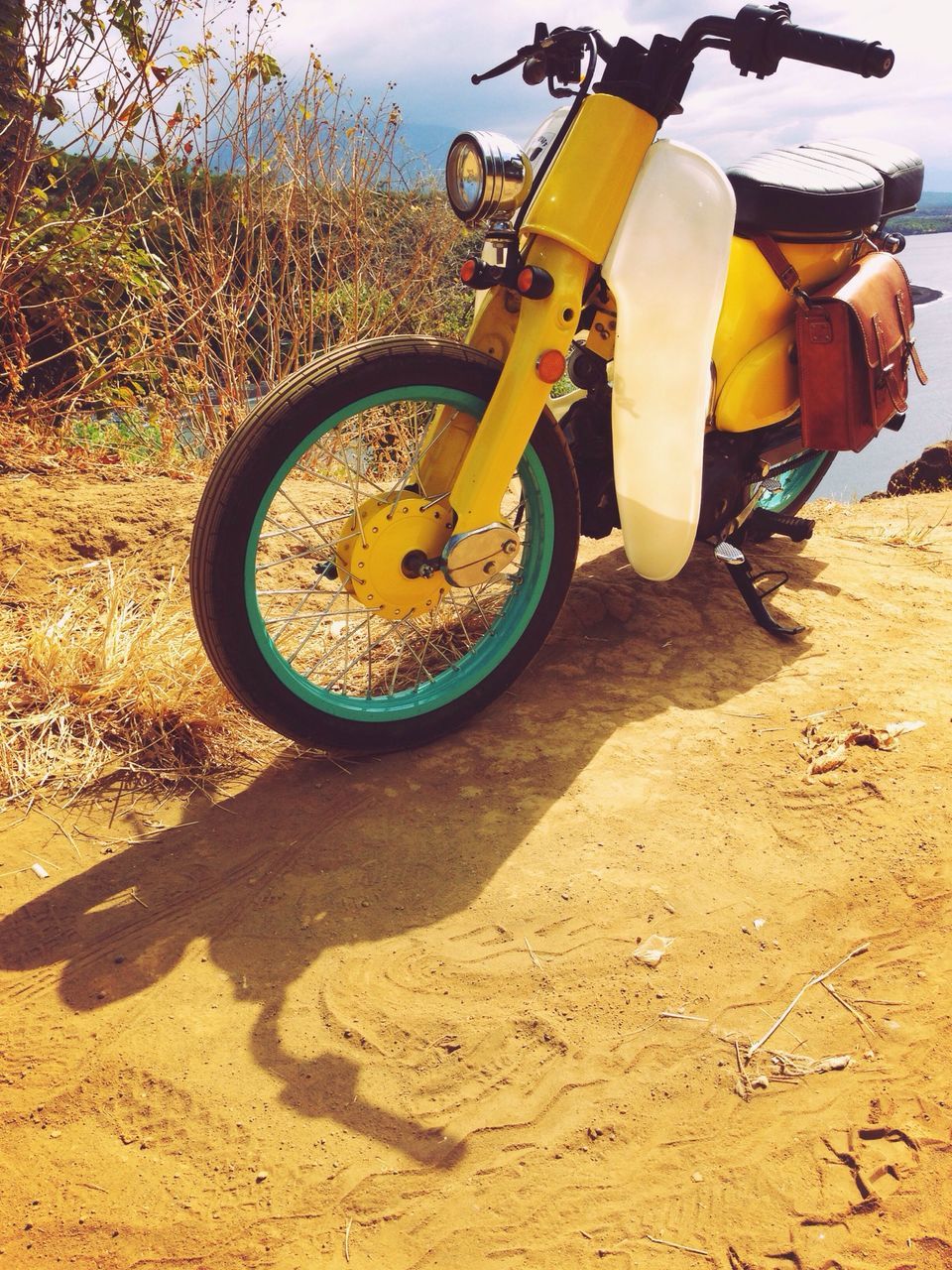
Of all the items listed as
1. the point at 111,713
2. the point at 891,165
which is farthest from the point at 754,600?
the point at 111,713

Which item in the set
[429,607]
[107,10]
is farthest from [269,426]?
[107,10]

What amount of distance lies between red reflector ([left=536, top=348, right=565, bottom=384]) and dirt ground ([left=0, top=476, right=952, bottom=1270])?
0.80 m

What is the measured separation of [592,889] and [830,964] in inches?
16.6

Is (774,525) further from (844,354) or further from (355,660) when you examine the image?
(355,660)

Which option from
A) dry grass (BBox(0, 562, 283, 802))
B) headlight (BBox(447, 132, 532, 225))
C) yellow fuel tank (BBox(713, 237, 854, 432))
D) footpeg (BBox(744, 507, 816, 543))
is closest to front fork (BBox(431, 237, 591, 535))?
headlight (BBox(447, 132, 532, 225))

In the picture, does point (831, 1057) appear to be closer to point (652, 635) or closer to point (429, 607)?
point (429, 607)

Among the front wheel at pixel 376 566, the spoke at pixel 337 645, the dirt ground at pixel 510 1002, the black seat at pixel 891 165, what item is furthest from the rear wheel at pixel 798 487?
the spoke at pixel 337 645

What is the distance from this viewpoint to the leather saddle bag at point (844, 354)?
7.98ft

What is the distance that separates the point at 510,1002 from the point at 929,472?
15.8 ft

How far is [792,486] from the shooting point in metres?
3.72

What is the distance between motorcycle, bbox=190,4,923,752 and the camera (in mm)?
1890

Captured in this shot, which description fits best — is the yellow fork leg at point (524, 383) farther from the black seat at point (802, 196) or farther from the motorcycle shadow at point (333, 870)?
the black seat at point (802, 196)

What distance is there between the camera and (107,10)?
344 cm

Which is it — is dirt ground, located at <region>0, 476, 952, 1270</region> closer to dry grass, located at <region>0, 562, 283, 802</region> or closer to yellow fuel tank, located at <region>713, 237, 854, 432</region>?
dry grass, located at <region>0, 562, 283, 802</region>
